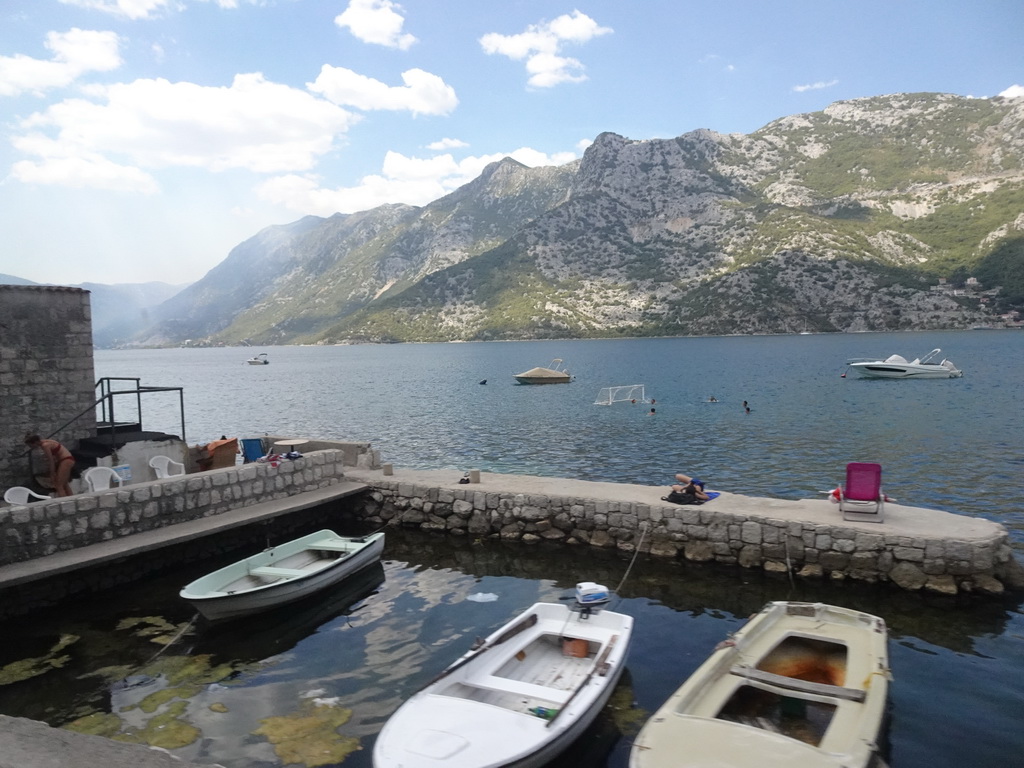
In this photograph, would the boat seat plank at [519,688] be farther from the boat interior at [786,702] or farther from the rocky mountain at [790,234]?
the rocky mountain at [790,234]

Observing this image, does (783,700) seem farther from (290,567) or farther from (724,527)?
(290,567)

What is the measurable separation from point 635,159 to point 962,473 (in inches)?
7037

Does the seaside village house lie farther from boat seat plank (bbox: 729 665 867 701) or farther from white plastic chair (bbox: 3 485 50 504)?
boat seat plank (bbox: 729 665 867 701)

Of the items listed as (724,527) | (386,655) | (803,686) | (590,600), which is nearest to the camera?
(803,686)

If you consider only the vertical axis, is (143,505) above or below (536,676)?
above

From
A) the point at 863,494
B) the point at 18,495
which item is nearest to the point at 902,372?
the point at 863,494

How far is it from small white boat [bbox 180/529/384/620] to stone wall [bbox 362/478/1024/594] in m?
2.91

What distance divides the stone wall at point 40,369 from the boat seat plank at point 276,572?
6.26m

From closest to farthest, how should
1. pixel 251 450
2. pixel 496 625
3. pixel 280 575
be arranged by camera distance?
pixel 496 625
pixel 280 575
pixel 251 450

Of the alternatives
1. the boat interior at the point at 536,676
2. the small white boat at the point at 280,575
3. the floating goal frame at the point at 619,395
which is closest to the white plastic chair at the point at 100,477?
the small white boat at the point at 280,575

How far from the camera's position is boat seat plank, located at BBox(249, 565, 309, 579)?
38.2 ft

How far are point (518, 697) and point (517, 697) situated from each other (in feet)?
0.04

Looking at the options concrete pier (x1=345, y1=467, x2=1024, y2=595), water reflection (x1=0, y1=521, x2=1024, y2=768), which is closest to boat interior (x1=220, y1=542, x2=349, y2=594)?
water reflection (x1=0, y1=521, x2=1024, y2=768)

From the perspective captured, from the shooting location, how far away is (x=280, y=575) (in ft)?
38.3
